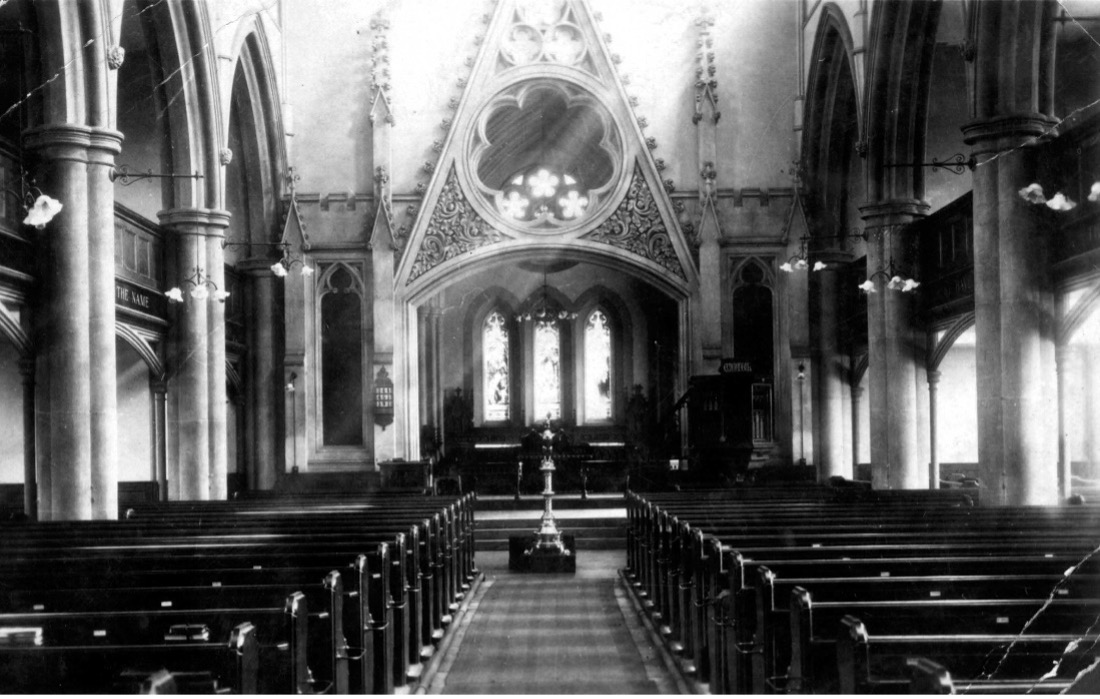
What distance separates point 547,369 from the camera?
27.2m

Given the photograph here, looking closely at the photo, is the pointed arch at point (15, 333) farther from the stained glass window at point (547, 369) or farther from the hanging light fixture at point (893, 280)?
the stained glass window at point (547, 369)

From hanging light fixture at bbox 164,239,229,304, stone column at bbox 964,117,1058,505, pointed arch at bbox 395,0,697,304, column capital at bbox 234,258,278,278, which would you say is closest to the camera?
stone column at bbox 964,117,1058,505

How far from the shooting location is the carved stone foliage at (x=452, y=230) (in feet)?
64.9

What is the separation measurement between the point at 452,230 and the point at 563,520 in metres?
6.16

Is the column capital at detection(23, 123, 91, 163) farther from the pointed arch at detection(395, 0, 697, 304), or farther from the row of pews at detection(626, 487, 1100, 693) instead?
the pointed arch at detection(395, 0, 697, 304)

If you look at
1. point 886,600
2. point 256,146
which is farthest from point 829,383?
point 886,600

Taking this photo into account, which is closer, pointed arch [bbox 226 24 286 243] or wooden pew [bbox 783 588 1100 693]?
wooden pew [bbox 783 588 1100 693]

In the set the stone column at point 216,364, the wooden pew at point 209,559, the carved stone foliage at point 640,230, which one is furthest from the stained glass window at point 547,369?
the wooden pew at point 209,559

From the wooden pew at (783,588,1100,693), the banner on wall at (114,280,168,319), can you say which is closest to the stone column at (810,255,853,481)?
the banner on wall at (114,280,168,319)

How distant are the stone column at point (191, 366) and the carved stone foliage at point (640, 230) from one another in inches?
295

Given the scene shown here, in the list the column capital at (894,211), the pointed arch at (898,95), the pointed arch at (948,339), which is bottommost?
the pointed arch at (948,339)

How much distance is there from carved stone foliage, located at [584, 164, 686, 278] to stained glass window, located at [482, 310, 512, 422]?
8003mm

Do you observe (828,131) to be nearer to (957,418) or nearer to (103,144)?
(957,418)

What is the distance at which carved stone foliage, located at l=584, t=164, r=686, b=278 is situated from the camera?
19.9 metres
